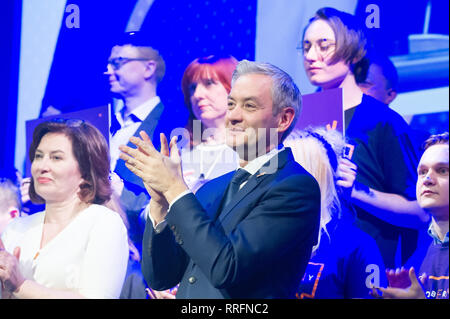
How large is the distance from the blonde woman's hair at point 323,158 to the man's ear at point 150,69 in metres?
0.74

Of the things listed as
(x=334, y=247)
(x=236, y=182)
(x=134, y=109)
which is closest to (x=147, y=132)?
(x=134, y=109)

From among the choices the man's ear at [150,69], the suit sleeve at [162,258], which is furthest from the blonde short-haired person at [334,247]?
the man's ear at [150,69]

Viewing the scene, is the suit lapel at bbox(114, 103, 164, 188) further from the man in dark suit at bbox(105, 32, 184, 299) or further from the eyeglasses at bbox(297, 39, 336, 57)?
the eyeglasses at bbox(297, 39, 336, 57)

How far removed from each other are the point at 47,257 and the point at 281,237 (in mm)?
1326

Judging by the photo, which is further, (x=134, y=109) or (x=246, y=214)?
(x=134, y=109)

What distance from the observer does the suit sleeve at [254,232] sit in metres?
2.09

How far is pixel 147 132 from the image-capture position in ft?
9.94

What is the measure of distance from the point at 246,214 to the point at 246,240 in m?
0.14

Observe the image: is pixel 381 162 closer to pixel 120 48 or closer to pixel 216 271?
pixel 216 271

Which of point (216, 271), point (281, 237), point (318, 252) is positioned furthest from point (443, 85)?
point (216, 271)

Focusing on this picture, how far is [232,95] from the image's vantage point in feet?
8.29

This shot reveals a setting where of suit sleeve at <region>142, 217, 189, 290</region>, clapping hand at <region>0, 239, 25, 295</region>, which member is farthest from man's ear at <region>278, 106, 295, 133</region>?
clapping hand at <region>0, 239, 25, 295</region>

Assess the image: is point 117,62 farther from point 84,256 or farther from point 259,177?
point 259,177

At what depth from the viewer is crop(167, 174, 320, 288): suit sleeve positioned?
2.09 metres
